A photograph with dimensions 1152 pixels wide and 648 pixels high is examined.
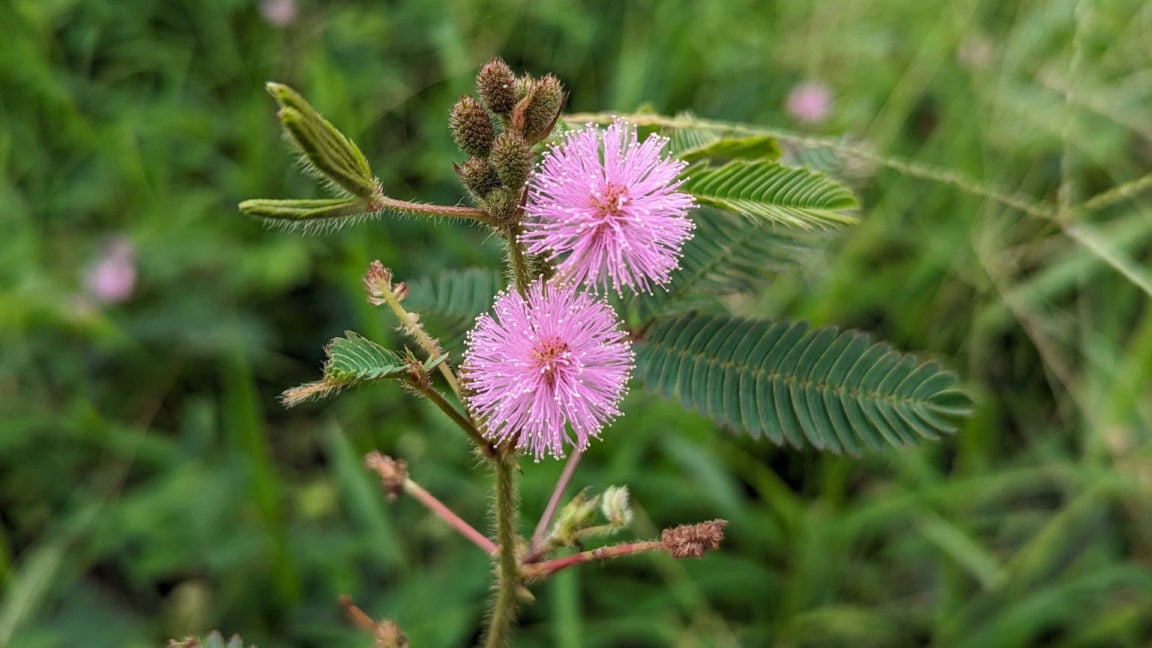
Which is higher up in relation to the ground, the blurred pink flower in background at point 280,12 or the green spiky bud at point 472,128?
the blurred pink flower in background at point 280,12

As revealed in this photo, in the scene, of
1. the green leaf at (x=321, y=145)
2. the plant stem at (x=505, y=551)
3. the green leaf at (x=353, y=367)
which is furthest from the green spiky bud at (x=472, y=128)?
the plant stem at (x=505, y=551)

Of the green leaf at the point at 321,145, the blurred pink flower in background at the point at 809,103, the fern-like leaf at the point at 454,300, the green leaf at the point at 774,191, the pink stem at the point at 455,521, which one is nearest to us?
the green leaf at the point at 321,145

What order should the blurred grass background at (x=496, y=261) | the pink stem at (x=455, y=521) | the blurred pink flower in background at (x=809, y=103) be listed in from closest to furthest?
the pink stem at (x=455, y=521) → the blurred grass background at (x=496, y=261) → the blurred pink flower in background at (x=809, y=103)

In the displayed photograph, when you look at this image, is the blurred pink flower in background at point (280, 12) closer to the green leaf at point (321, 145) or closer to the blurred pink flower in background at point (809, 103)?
the blurred pink flower in background at point (809, 103)

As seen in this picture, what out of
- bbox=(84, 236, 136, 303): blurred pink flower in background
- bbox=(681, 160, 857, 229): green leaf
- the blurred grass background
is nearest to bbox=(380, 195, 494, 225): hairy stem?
bbox=(681, 160, 857, 229): green leaf

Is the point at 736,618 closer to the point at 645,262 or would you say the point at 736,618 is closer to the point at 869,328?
the point at 869,328

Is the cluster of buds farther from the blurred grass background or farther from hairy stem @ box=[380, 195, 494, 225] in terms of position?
the blurred grass background

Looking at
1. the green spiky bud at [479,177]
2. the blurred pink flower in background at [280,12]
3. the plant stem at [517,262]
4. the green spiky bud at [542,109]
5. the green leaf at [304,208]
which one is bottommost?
the green leaf at [304,208]

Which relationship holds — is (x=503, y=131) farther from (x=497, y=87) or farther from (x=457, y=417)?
(x=457, y=417)

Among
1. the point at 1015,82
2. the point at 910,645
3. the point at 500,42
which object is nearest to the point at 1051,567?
the point at 910,645
